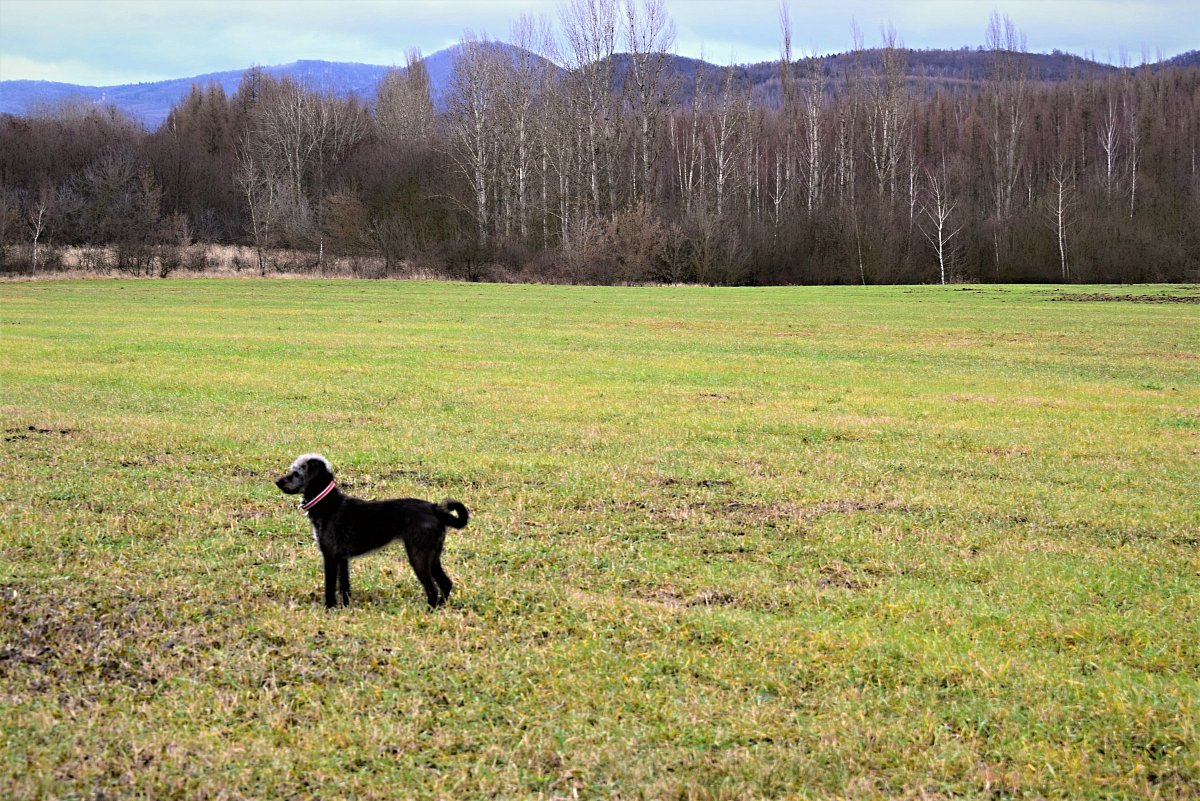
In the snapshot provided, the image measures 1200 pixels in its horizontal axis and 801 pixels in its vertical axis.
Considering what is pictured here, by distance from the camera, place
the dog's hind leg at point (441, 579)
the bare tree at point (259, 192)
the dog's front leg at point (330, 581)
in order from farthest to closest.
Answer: the bare tree at point (259, 192)
the dog's hind leg at point (441, 579)
the dog's front leg at point (330, 581)

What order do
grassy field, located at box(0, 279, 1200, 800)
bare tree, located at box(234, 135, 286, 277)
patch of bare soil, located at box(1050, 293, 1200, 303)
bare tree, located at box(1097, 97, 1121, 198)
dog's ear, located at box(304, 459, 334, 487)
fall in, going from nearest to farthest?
grassy field, located at box(0, 279, 1200, 800) < dog's ear, located at box(304, 459, 334, 487) < patch of bare soil, located at box(1050, 293, 1200, 303) < bare tree, located at box(234, 135, 286, 277) < bare tree, located at box(1097, 97, 1121, 198)

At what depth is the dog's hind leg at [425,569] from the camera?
6016 mm

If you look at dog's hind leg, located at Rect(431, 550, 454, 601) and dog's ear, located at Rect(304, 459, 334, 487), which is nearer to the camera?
dog's ear, located at Rect(304, 459, 334, 487)

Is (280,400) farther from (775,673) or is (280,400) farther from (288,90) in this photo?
(288,90)

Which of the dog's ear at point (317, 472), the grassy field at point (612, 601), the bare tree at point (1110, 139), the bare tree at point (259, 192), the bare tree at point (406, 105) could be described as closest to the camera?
the grassy field at point (612, 601)

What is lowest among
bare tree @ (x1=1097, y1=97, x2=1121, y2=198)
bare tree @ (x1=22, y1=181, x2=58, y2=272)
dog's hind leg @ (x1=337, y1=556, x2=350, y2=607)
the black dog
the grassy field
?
the grassy field

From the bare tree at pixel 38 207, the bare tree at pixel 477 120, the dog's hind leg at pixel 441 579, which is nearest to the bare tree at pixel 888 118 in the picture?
the bare tree at pixel 477 120

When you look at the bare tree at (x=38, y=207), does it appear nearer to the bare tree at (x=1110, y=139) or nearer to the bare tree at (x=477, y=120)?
the bare tree at (x=477, y=120)

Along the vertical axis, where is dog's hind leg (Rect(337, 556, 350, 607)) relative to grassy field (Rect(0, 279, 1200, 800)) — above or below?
above

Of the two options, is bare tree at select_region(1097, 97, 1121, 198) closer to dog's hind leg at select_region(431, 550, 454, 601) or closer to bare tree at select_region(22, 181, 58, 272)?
bare tree at select_region(22, 181, 58, 272)

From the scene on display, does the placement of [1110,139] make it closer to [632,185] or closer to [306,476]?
[632,185]

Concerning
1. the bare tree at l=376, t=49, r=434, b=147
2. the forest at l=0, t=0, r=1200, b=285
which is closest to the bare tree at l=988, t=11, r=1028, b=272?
the forest at l=0, t=0, r=1200, b=285

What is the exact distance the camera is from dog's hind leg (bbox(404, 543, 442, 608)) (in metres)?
6.02

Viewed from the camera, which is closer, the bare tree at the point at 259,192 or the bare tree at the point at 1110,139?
the bare tree at the point at 259,192
